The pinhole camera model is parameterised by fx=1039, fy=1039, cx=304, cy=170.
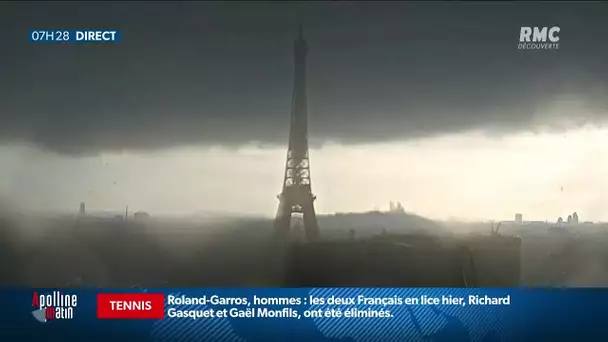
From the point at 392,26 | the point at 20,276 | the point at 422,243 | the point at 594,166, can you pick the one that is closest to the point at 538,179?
the point at 594,166

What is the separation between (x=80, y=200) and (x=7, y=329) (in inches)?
23.9

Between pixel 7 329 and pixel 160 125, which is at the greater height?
pixel 160 125

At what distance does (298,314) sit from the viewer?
427 cm

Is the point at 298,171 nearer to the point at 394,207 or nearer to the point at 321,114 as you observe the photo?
the point at 321,114

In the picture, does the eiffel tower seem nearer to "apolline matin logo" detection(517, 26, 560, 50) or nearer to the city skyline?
the city skyline

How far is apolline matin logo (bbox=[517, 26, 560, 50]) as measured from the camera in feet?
14.0

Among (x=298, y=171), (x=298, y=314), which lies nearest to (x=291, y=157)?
(x=298, y=171)

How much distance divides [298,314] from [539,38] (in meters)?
1.50

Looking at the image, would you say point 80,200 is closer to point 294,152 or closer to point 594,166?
point 294,152

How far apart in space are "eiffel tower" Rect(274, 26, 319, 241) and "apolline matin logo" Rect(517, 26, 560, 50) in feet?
2.93

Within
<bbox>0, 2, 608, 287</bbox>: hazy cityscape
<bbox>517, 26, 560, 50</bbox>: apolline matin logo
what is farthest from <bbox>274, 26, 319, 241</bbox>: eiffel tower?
<bbox>517, 26, 560, 50</bbox>: apolline matin logo

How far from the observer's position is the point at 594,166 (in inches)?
169

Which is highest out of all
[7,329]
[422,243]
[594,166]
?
[594,166]

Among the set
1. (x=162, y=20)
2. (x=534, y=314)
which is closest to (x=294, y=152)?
(x=162, y=20)
